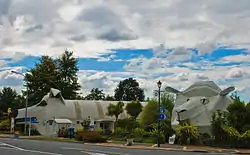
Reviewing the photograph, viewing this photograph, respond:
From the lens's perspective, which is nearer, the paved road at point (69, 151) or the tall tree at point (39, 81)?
the paved road at point (69, 151)

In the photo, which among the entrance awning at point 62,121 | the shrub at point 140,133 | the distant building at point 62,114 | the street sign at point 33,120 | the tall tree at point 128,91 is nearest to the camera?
the shrub at point 140,133

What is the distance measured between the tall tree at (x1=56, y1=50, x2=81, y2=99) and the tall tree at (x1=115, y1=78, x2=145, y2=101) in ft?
126

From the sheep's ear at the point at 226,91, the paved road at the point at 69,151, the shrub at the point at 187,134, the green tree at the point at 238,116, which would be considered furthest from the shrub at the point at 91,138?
the green tree at the point at 238,116

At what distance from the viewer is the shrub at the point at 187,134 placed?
4406 centimetres

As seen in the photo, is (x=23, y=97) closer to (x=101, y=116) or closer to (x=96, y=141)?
(x=101, y=116)

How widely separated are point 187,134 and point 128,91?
102 meters

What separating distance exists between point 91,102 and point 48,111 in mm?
10161

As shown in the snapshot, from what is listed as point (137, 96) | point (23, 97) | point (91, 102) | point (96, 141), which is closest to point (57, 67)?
point (23, 97)

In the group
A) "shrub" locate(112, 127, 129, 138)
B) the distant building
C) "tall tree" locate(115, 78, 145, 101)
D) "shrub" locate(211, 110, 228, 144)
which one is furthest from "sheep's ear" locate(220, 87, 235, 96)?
"tall tree" locate(115, 78, 145, 101)

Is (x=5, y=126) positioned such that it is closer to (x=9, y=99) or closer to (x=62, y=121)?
(x=62, y=121)

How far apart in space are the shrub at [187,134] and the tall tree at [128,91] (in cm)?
10001

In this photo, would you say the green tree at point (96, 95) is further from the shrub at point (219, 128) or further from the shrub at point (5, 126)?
the shrub at point (219, 128)

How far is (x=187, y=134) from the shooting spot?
44375 millimetres

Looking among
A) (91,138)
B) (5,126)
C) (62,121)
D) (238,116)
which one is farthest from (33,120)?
(238,116)
